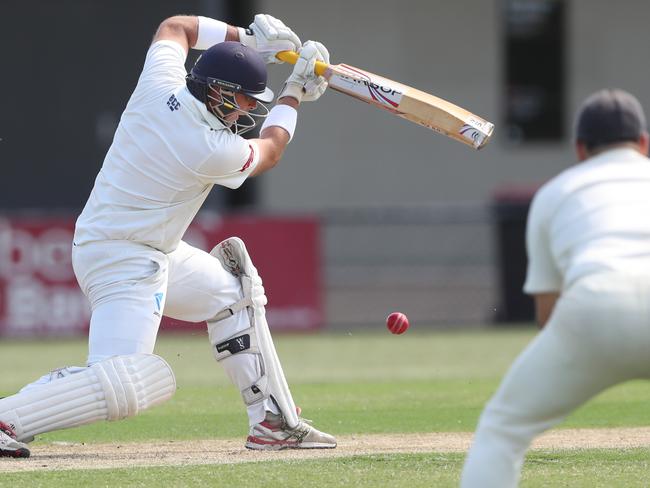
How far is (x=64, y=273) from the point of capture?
1322 centimetres

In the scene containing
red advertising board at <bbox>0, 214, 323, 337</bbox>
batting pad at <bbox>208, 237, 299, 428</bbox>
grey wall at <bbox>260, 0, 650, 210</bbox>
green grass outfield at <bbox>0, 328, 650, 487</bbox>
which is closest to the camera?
green grass outfield at <bbox>0, 328, 650, 487</bbox>

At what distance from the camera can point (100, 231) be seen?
5.95 metres

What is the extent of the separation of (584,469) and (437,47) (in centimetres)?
1378

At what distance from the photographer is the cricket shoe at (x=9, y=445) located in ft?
18.6

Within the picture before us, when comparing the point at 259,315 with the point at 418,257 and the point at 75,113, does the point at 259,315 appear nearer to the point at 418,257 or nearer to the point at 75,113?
the point at 418,257

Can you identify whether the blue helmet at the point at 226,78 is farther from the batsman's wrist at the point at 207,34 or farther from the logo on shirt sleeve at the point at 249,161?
the batsman's wrist at the point at 207,34

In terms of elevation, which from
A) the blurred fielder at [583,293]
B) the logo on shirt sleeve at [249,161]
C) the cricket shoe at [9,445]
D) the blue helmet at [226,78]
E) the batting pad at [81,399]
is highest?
the blue helmet at [226,78]

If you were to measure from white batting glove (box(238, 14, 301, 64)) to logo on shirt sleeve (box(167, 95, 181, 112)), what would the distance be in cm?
93

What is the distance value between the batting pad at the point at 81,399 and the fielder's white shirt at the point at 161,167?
64 centimetres

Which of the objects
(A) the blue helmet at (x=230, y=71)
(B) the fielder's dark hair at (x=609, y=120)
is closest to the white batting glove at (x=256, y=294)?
(A) the blue helmet at (x=230, y=71)

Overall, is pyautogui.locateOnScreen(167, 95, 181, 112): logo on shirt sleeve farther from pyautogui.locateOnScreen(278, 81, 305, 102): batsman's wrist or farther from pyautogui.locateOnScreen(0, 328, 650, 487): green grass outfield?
pyautogui.locateOnScreen(0, 328, 650, 487): green grass outfield

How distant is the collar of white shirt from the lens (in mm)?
5906

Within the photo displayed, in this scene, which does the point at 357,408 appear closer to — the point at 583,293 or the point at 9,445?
the point at 9,445

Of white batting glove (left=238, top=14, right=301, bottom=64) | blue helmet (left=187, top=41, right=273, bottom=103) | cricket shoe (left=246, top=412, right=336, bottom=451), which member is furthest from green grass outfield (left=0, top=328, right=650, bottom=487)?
white batting glove (left=238, top=14, right=301, bottom=64)
